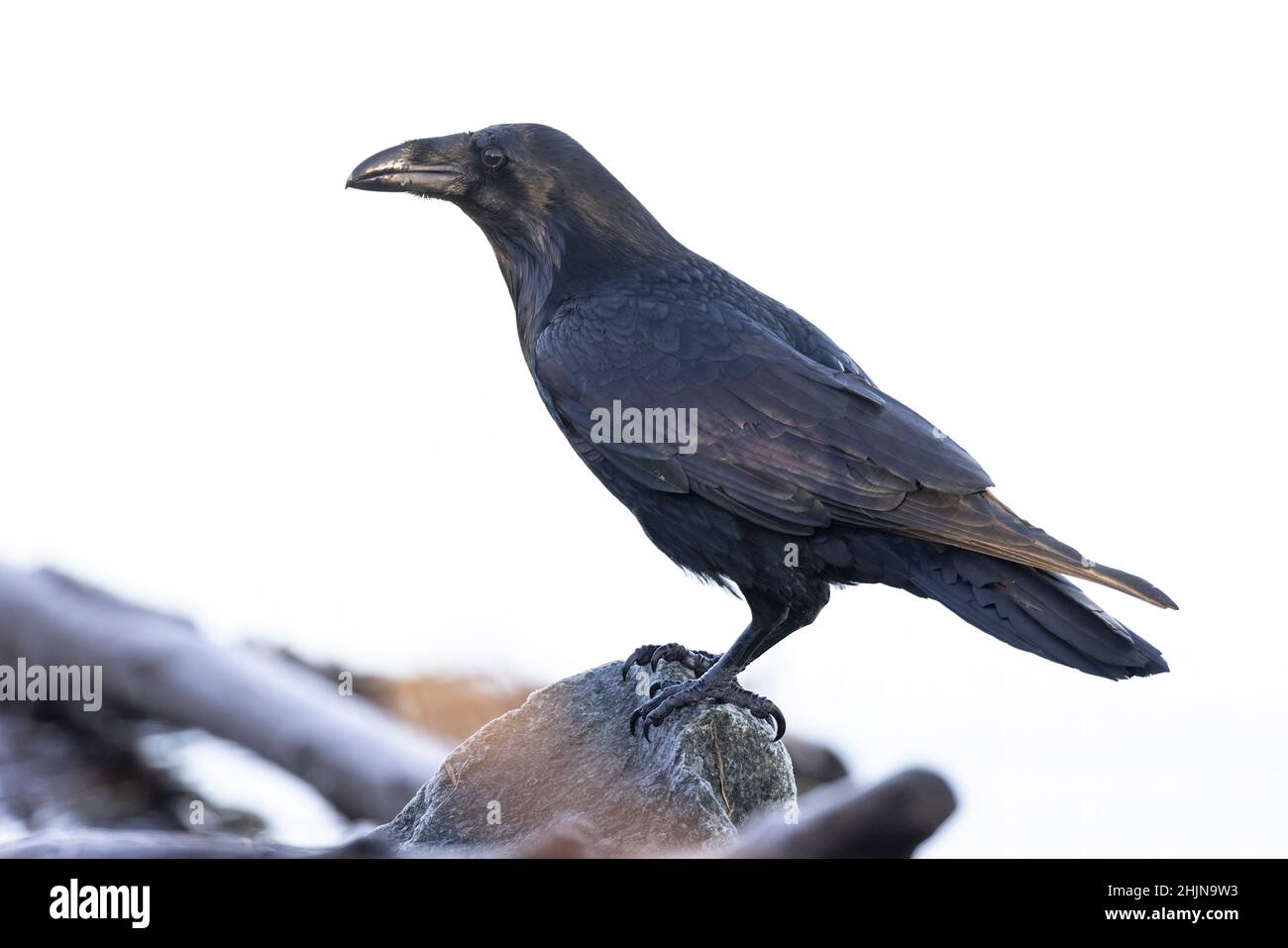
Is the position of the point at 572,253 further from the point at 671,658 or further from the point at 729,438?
the point at 671,658

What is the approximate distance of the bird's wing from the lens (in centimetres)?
390

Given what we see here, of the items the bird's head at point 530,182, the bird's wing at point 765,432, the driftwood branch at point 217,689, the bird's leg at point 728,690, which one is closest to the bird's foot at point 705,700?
the bird's leg at point 728,690

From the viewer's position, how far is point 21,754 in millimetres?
3334

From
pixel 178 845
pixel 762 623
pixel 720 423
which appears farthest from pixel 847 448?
pixel 178 845

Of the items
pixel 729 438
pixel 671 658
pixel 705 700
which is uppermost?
pixel 729 438

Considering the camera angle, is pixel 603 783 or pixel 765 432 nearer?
pixel 765 432

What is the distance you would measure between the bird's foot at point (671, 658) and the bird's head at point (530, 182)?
1380mm

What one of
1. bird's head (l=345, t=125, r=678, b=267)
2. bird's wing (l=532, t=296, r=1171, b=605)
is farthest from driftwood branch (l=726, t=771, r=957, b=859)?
bird's head (l=345, t=125, r=678, b=267)

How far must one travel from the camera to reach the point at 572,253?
4.74 meters

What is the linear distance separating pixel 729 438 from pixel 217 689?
5.53ft

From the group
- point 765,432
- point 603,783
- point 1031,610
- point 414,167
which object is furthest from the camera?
point 414,167

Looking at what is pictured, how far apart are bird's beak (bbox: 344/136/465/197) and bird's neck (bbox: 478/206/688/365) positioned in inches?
11.0

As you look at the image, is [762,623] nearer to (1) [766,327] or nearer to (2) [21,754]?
(1) [766,327]

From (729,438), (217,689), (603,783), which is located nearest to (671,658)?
(603,783)
